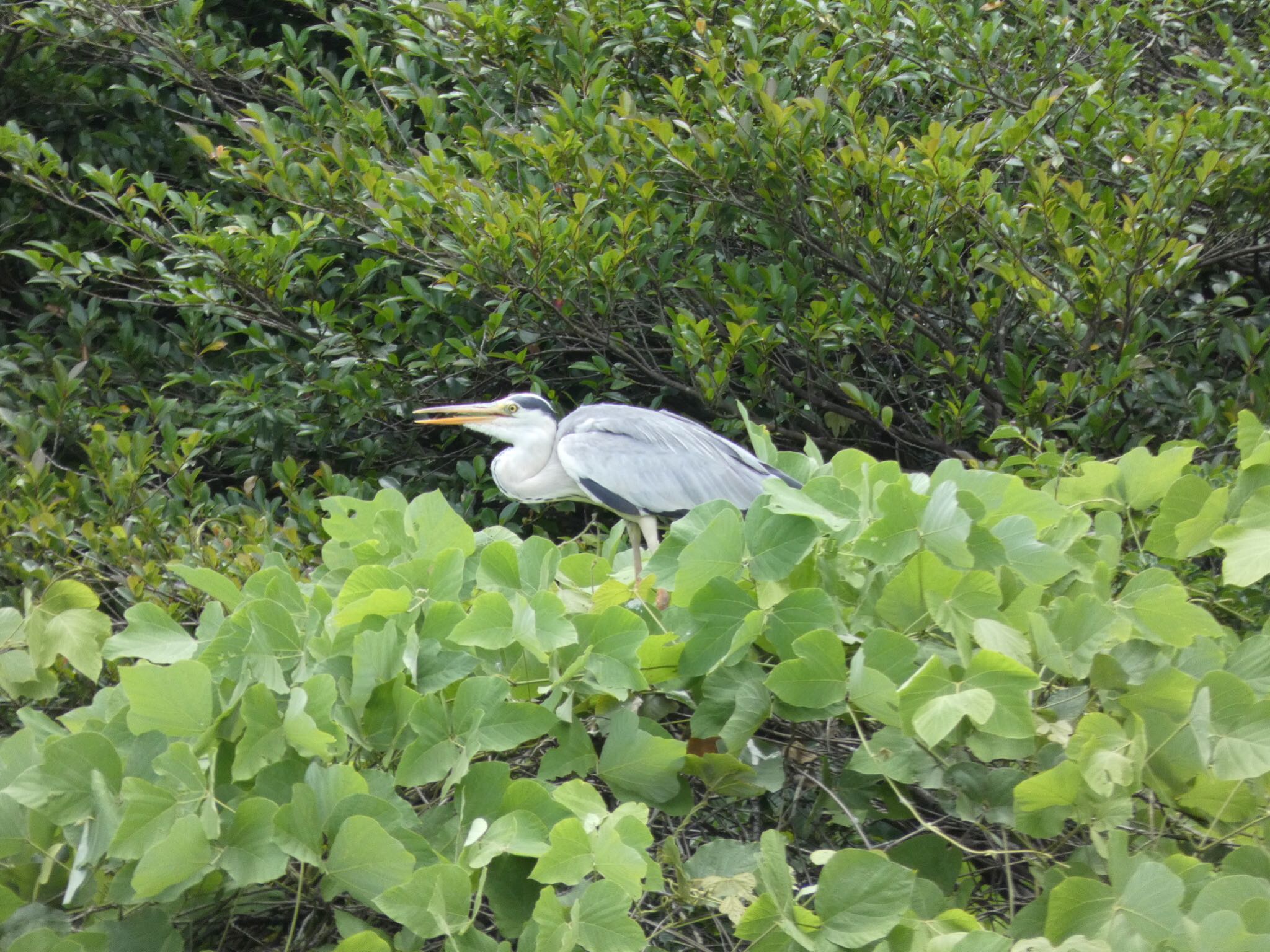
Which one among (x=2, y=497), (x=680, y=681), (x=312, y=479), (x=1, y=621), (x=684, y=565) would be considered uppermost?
(x=684, y=565)

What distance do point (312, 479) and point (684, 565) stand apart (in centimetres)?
466

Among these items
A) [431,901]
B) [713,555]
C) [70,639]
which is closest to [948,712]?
[713,555]

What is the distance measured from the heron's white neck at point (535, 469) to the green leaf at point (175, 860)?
9.14ft

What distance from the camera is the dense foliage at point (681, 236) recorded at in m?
4.81

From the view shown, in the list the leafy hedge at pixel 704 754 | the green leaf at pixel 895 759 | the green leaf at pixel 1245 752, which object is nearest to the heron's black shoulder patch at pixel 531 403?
the leafy hedge at pixel 704 754

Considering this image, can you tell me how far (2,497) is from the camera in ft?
16.7

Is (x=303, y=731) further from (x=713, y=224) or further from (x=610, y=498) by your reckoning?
(x=713, y=224)

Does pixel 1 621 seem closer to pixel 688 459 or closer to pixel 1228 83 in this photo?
pixel 688 459

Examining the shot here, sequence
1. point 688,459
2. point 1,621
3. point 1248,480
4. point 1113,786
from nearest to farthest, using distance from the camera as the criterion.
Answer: point 1113,786 < point 1248,480 < point 1,621 < point 688,459

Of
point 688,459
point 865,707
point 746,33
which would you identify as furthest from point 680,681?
point 746,33

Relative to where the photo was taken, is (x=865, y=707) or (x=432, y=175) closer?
(x=865, y=707)

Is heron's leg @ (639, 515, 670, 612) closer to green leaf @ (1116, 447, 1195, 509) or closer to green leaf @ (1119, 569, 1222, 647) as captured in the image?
green leaf @ (1116, 447, 1195, 509)

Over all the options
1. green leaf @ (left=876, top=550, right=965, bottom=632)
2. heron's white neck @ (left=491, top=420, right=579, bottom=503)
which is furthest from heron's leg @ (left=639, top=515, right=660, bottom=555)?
green leaf @ (left=876, top=550, right=965, bottom=632)

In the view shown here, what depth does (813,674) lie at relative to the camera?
178cm
